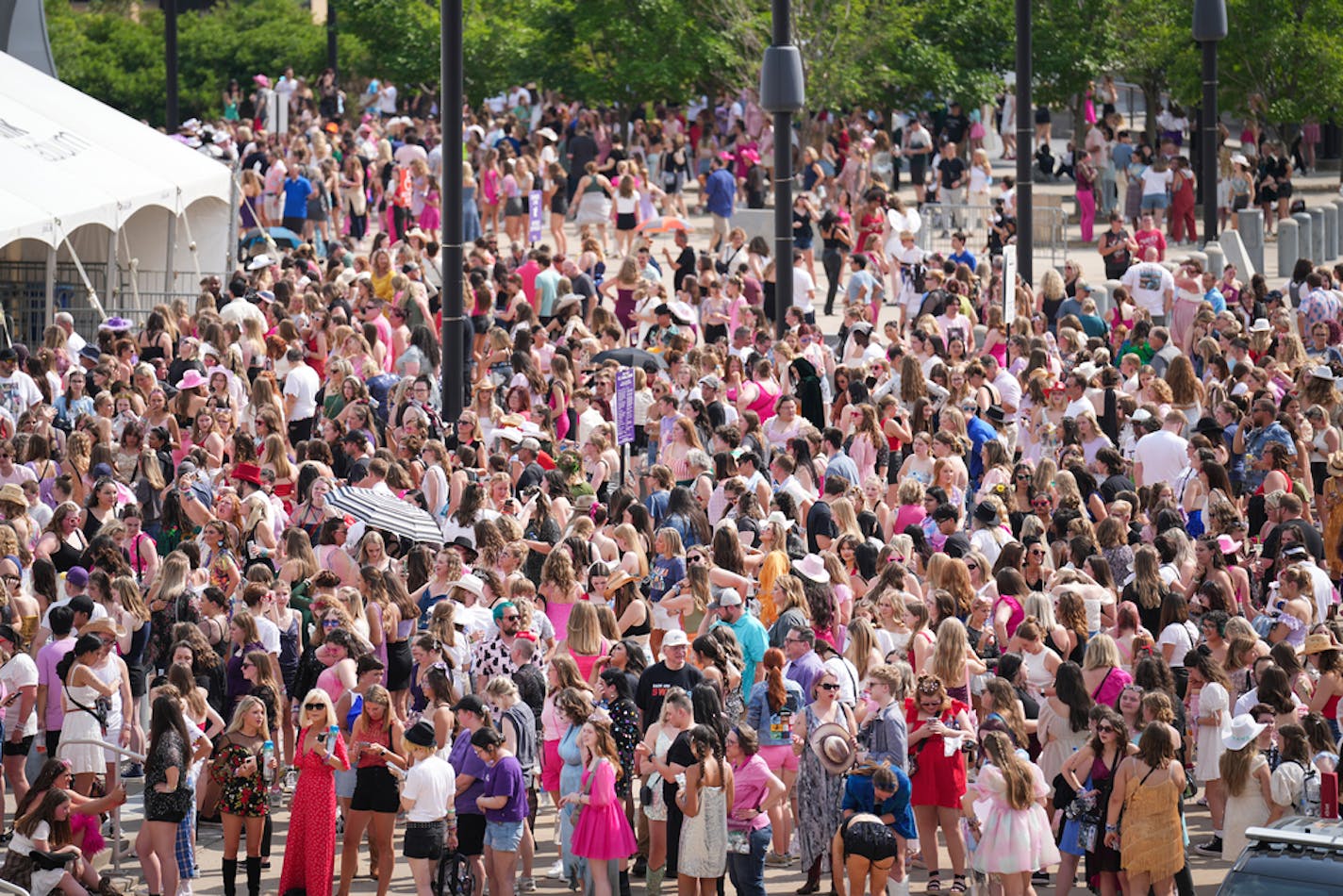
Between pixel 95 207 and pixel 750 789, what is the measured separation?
14.0 meters

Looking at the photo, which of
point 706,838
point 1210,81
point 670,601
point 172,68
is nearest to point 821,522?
point 670,601

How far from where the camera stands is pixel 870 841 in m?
10.8

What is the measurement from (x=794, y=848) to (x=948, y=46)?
2867 centimetres

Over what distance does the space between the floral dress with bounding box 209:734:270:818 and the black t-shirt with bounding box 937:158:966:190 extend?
82.4 feet

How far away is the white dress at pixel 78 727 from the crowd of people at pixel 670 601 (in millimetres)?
20

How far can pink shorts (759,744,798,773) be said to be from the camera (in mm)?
11961

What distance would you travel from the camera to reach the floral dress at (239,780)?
37.6ft

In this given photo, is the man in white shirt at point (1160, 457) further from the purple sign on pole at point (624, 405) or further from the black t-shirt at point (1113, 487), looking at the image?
the purple sign on pole at point (624, 405)

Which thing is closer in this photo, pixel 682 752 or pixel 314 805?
pixel 682 752

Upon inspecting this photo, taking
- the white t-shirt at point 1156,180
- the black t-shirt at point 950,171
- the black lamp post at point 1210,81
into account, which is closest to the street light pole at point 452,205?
the black lamp post at point 1210,81

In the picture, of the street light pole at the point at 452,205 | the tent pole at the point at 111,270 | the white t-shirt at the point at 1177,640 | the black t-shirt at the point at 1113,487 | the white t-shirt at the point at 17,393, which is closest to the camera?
the white t-shirt at the point at 1177,640

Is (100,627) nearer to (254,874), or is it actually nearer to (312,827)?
(254,874)

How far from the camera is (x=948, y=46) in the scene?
39.3m

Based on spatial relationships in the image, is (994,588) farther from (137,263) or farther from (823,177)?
(823,177)
